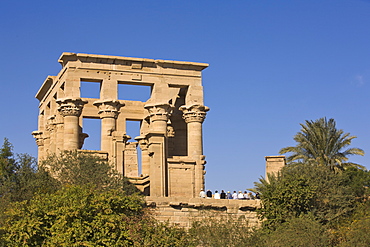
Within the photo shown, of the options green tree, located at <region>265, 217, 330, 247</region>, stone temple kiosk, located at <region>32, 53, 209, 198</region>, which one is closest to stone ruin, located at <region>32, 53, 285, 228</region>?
stone temple kiosk, located at <region>32, 53, 209, 198</region>

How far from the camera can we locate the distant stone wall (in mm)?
38531

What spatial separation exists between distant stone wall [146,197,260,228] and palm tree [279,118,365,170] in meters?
7.64

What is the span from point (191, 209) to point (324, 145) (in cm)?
1052

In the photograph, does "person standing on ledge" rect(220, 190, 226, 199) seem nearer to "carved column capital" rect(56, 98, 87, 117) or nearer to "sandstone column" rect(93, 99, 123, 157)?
"sandstone column" rect(93, 99, 123, 157)

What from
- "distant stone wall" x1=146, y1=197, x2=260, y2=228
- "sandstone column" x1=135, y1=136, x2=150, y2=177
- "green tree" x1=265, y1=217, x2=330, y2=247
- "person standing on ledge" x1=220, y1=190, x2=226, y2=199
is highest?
"sandstone column" x1=135, y1=136, x2=150, y2=177

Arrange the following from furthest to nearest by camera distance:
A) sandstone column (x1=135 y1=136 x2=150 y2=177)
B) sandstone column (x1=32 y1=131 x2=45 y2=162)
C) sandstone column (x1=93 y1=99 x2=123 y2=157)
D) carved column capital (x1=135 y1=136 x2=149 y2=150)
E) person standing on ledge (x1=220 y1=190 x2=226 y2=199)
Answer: sandstone column (x1=32 y1=131 x2=45 y2=162) < carved column capital (x1=135 y1=136 x2=149 y2=150) < sandstone column (x1=135 y1=136 x2=150 y2=177) < sandstone column (x1=93 y1=99 x2=123 y2=157) < person standing on ledge (x1=220 y1=190 x2=226 y2=199)

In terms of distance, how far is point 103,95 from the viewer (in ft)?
151

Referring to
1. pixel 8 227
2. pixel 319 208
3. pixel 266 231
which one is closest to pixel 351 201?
pixel 319 208

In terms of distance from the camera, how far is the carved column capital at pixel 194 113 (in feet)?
154

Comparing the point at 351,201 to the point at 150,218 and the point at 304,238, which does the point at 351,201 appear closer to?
the point at 304,238

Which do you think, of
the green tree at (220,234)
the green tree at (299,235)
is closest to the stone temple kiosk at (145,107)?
the green tree at (220,234)

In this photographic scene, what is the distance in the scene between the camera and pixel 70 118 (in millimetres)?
45562

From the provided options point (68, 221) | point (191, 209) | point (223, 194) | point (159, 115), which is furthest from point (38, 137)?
point (68, 221)

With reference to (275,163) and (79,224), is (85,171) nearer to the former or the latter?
(79,224)
